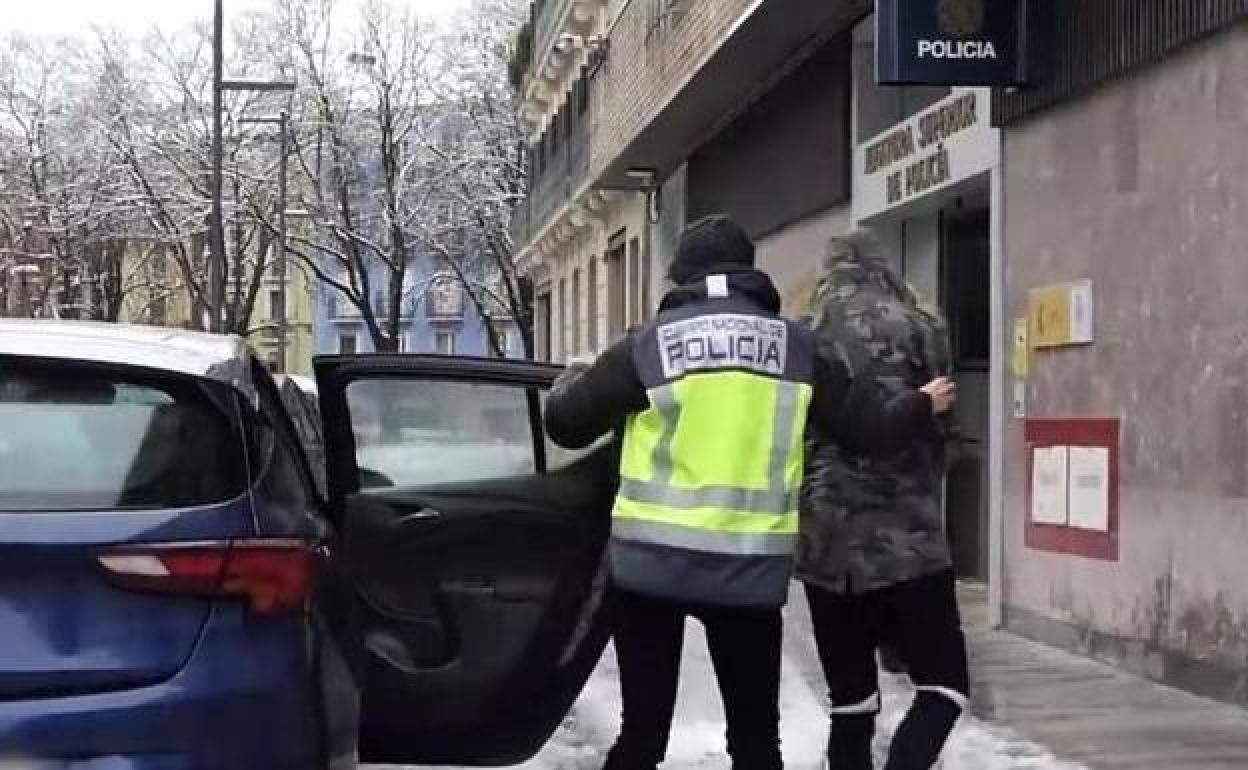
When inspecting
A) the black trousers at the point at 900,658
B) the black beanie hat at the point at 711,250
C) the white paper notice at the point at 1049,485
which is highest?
the black beanie hat at the point at 711,250

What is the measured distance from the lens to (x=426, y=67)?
49.8 metres

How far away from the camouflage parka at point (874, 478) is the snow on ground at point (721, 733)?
1.65 meters

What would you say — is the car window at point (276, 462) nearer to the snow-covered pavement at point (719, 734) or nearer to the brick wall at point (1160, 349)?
the snow-covered pavement at point (719, 734)

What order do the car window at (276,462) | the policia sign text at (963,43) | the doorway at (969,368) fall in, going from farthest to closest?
Answer: the doorway at (969,368), the policia sign text at (963,43), the car window at (276,462)

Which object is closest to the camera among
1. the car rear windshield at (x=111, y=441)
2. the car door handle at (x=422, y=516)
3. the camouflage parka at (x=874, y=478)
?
the car rear windshield at (x=111, y=441)

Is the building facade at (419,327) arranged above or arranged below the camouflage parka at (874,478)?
above

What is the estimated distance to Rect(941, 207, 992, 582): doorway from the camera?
12914mm

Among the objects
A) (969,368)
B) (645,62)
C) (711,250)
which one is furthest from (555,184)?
(711,250)

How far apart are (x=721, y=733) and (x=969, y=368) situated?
6.06m

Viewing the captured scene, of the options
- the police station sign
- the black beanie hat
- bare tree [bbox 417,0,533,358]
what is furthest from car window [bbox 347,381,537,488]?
bare tree [bbox 417,0,533,358]

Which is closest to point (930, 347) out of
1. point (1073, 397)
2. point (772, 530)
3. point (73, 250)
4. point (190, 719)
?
point (772, 530)

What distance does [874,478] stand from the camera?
5648 mm

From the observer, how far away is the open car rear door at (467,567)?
19.2 feet

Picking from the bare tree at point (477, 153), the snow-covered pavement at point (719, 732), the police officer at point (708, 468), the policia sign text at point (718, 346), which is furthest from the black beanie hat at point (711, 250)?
the bare tree at point (477, 153)
